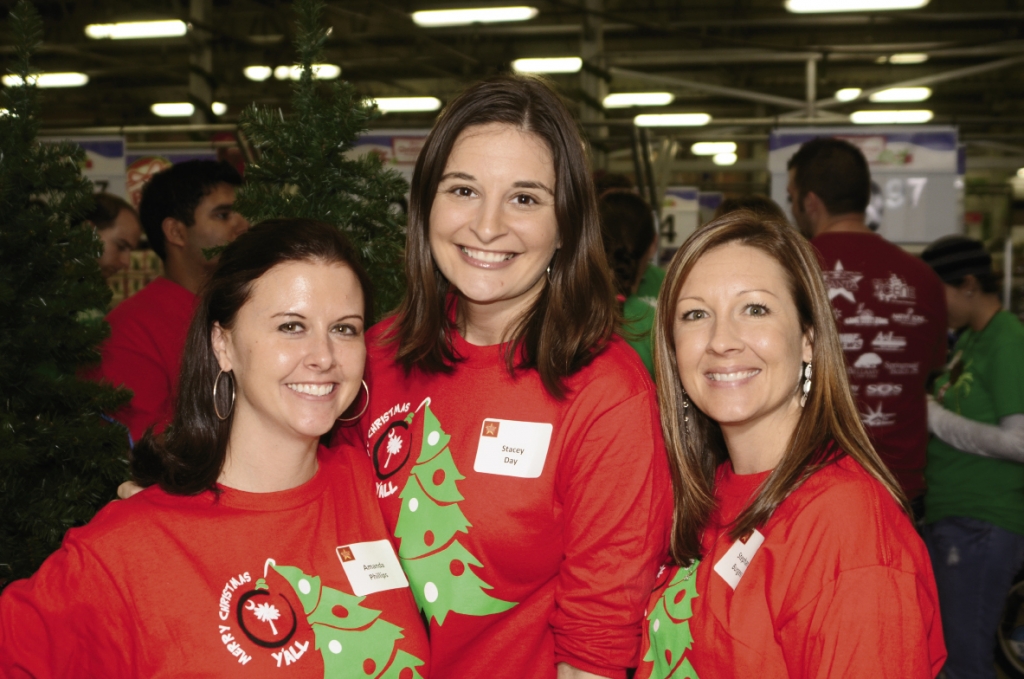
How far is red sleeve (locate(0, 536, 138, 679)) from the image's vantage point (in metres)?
1.48

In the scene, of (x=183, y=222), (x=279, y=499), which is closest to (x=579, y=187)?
(x=279, y=499)

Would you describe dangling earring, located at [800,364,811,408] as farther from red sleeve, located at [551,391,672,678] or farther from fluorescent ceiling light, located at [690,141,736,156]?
fluorescent ceiling light, located at [690,141,736,156]

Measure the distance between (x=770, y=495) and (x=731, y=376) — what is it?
0.24 m

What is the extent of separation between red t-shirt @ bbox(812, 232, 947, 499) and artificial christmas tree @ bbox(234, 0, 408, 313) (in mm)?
1883

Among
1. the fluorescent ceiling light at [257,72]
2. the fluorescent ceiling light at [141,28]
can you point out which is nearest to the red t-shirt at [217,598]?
the fluorescent ceiling light at [141,28]

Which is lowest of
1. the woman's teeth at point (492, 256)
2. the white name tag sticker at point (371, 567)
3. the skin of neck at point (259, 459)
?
the white name tag sticker at point (371, 567)

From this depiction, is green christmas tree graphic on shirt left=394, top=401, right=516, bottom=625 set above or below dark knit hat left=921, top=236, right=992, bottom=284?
below

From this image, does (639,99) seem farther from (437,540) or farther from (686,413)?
(437,540)

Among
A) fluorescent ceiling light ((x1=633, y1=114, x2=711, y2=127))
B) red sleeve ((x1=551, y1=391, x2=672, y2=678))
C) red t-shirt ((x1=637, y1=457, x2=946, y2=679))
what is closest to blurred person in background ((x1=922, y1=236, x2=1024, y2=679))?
red t-shirt ((x1=637, y1=457, x2=946, y2=679))

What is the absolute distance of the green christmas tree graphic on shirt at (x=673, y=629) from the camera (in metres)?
1.65

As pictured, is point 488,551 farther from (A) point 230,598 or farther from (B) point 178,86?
(B) point 178,86

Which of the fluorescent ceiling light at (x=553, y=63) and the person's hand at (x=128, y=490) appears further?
the fluorescent ceiling light at (x=553, y=63)

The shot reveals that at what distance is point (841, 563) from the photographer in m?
1.42

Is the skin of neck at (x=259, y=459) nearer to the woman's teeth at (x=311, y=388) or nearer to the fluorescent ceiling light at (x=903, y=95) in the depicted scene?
the woman's teeth at (x=311, y=388)
